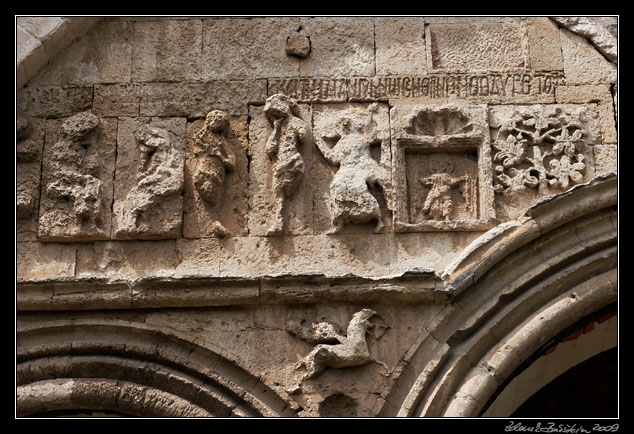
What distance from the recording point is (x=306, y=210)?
711cm

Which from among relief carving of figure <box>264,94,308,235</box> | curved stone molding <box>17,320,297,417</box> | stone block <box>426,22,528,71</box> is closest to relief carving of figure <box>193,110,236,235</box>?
relief carving of figure <box>264,94,308,235</box>

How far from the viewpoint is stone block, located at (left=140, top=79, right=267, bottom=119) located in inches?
293

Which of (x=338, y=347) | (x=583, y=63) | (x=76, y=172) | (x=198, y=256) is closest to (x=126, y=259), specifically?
(x=198, y=256)

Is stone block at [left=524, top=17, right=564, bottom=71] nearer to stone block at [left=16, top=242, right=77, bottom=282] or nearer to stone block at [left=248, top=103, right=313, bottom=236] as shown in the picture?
stone block at [left=248, top=103, right=313, bottom=236]

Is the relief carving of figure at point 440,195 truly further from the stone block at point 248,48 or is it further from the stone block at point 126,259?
the stone block at point 126,259

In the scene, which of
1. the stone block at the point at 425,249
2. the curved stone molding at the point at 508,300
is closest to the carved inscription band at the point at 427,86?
the curved stone molding at the point at 508,300

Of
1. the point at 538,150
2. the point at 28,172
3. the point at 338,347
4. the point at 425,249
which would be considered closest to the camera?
the point at 338,347

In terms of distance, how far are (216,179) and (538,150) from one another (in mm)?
1924

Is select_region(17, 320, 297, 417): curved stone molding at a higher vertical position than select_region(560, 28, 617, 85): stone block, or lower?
lower

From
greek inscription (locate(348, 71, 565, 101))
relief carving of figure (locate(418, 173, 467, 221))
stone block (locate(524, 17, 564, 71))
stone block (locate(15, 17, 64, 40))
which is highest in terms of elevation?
stone block (locate(15, 17, 64, 40))

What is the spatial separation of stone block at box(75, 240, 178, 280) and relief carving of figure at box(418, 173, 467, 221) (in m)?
1.51

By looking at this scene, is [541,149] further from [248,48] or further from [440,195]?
[248,48]

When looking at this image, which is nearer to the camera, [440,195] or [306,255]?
[306,255]

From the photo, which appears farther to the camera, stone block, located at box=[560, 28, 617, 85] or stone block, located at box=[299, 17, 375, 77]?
stone block, located at box=[299, 17, 375, 77]
